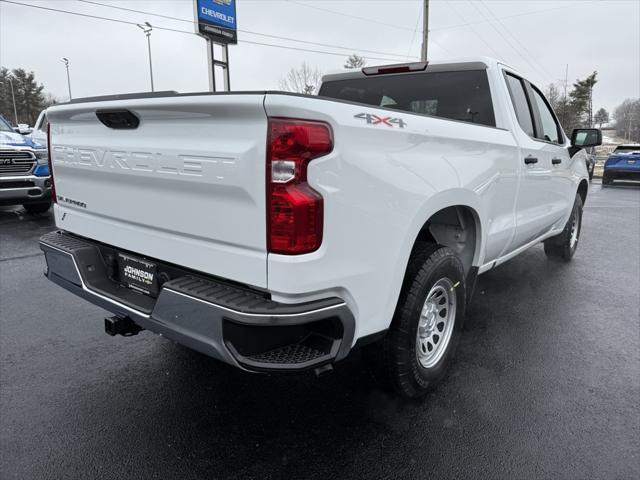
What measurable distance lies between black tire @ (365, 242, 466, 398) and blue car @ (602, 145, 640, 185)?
57.9ft

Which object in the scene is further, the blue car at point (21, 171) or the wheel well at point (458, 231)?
the blue car at point (21, 171)

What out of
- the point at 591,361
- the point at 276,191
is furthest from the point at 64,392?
the point at 591,361

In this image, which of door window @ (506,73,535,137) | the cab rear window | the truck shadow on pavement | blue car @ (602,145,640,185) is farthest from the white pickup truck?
blue car @ (602,145,640,185)

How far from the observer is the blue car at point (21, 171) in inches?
305

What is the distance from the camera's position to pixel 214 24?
14820 millimetres

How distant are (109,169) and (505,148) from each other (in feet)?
8.38

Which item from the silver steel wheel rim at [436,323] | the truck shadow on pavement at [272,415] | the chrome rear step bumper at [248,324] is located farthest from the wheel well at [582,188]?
the chrome rear step bumper at [248,324]

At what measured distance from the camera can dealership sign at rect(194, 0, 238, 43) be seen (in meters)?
14.3

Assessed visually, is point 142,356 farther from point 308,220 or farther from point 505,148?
point 505,148

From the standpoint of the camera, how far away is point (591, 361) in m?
3.29

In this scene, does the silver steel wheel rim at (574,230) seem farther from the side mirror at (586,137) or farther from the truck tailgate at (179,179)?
the truck tailgate at (179,179)

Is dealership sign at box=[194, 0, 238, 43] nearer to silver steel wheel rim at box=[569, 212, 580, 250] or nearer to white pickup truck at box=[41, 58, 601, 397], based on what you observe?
silver steel wheel rim at box=[569, 212, 580, 250]

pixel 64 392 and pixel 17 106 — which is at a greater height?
pixel 17 106

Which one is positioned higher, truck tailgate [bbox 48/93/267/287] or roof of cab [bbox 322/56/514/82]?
roof of cab [bbox 322/56/514/82]
